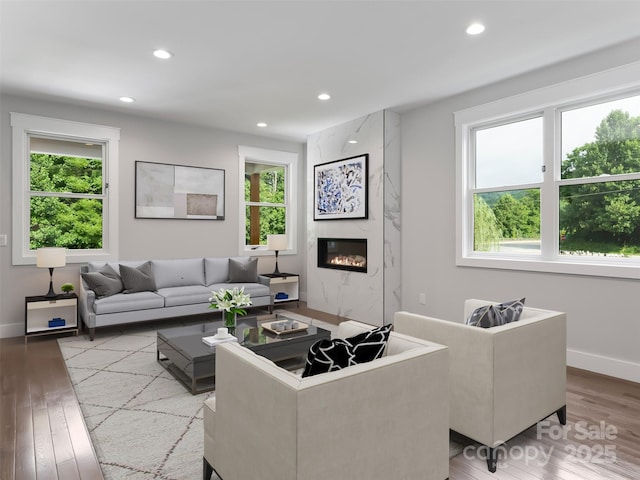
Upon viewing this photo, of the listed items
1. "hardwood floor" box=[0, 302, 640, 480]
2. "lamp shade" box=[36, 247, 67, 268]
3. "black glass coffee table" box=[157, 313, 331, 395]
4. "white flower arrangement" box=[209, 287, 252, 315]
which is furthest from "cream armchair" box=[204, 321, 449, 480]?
"lamp shade" box=[36, 247, 67, 268]

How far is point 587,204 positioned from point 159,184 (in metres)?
5.08

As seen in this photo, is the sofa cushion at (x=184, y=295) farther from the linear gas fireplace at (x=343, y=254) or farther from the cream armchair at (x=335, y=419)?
the cream armchair at (x=335, y=419)

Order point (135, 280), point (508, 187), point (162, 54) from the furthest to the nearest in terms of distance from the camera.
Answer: point (135, 280) < point (508, 187) < point (162, 54)

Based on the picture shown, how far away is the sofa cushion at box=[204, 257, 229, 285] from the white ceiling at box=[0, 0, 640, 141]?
220 cm

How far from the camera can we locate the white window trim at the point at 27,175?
4.55 m

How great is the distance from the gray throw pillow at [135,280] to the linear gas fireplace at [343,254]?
2418mm

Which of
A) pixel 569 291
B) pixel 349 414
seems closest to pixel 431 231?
pixel 569 291

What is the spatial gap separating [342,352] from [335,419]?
10.8 inches

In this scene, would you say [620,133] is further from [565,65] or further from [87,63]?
[87,63]

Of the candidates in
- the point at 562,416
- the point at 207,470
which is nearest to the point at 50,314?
the point at 207,470

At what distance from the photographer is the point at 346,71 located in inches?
151

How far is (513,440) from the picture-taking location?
2273mm

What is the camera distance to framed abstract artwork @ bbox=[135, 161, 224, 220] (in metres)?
5.43

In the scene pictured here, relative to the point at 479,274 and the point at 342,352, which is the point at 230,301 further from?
the point at 479,274
